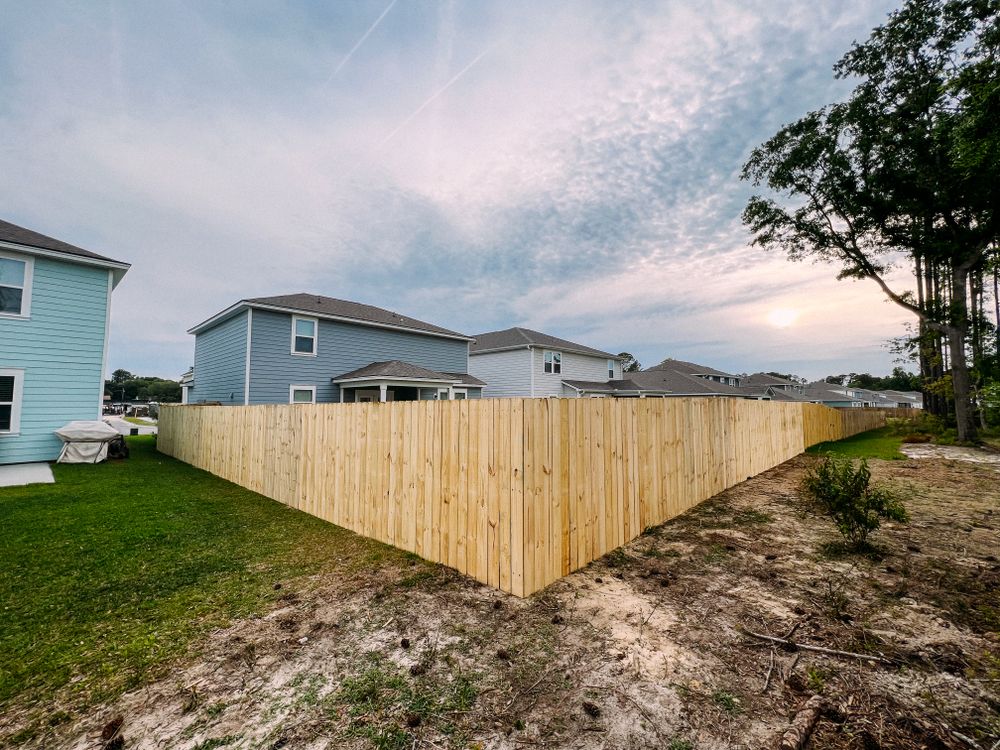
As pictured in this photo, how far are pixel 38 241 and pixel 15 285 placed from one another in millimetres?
1345

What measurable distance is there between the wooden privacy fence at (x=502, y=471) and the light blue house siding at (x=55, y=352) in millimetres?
7912

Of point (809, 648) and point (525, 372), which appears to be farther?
point (525, 372)

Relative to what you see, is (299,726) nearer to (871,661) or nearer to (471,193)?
(871,661)

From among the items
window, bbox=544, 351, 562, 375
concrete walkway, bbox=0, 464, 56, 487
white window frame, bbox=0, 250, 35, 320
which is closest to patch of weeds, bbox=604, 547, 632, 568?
concrete walkway, bbox=0, 464, 56, 487

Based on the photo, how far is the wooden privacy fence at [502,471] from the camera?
3363 mm

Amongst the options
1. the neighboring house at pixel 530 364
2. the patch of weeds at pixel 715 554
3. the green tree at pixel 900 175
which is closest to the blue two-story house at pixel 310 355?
the neighboring house at pixel 530 364

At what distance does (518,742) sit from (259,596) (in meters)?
2.62

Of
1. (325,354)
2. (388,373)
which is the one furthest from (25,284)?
(388,373)

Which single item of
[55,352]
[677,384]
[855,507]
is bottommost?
[855,507]

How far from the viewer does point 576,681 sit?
2268 mm

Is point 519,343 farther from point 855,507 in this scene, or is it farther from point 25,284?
point 855,507

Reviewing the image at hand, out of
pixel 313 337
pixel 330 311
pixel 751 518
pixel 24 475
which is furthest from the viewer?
pixel 330 311

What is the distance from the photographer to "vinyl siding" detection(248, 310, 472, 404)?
46.8 feet

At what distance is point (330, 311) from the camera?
52.9 feet
